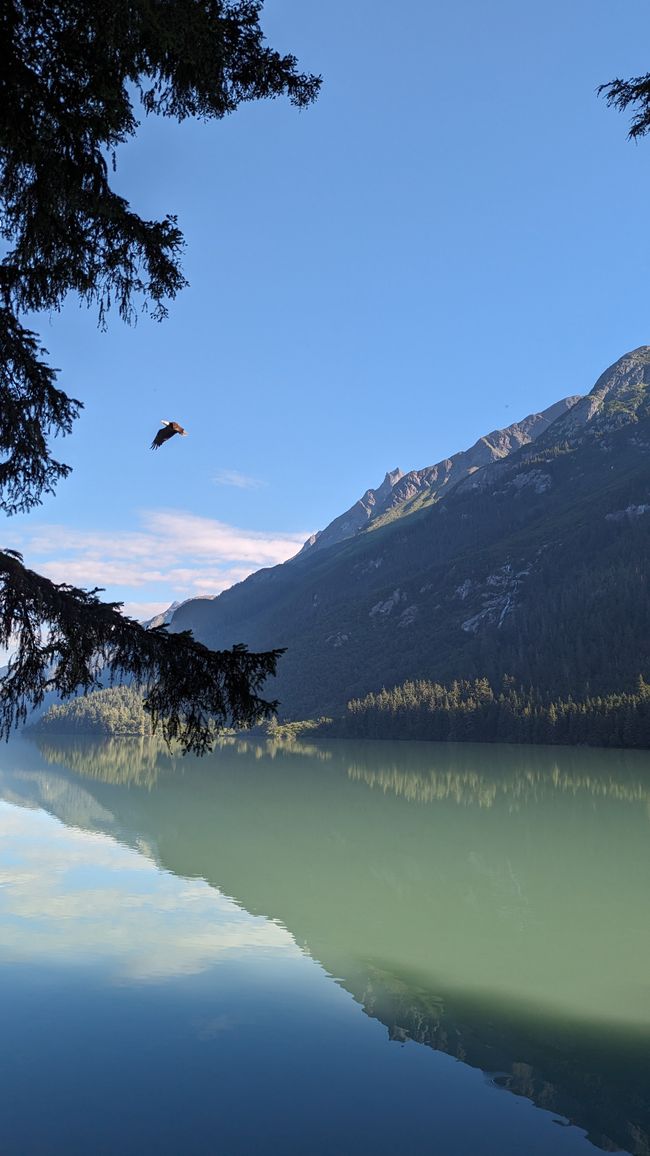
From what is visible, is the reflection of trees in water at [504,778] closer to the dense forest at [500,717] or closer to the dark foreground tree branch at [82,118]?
the dense forest at [500,717]

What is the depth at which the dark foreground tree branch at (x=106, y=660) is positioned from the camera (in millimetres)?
6660

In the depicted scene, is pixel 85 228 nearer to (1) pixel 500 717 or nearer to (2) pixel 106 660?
(2) pixel 106 660

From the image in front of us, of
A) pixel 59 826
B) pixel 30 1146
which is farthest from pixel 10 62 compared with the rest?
pixel 59 826

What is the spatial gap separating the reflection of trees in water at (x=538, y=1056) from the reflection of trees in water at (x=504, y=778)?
43.0 m

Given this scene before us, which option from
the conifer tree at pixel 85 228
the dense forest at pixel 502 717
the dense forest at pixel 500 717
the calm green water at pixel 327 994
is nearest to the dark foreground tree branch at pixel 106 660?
the conifer tree at pixel 85 228

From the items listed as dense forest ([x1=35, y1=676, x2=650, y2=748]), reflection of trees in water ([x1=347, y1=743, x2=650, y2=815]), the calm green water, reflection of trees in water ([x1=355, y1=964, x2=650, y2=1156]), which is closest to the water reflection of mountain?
reflection of trees in water ([x1=347, y1=743, x2=650, y2=815])

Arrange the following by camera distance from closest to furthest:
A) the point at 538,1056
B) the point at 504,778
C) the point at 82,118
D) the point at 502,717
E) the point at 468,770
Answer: the point at 82,118 < the point at 538,1056 < the point at 504,778 < the point at 468,770 < the point at 502,717

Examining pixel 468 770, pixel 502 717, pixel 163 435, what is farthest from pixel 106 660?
pixel 502 717

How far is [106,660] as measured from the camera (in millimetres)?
7129

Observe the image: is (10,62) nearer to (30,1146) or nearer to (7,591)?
(7,591)

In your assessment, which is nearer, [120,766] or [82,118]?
[82,118]

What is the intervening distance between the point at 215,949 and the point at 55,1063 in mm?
7708

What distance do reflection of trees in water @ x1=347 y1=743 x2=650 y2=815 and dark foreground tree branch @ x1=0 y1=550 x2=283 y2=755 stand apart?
52.9 metres

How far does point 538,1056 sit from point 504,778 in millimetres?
68867
